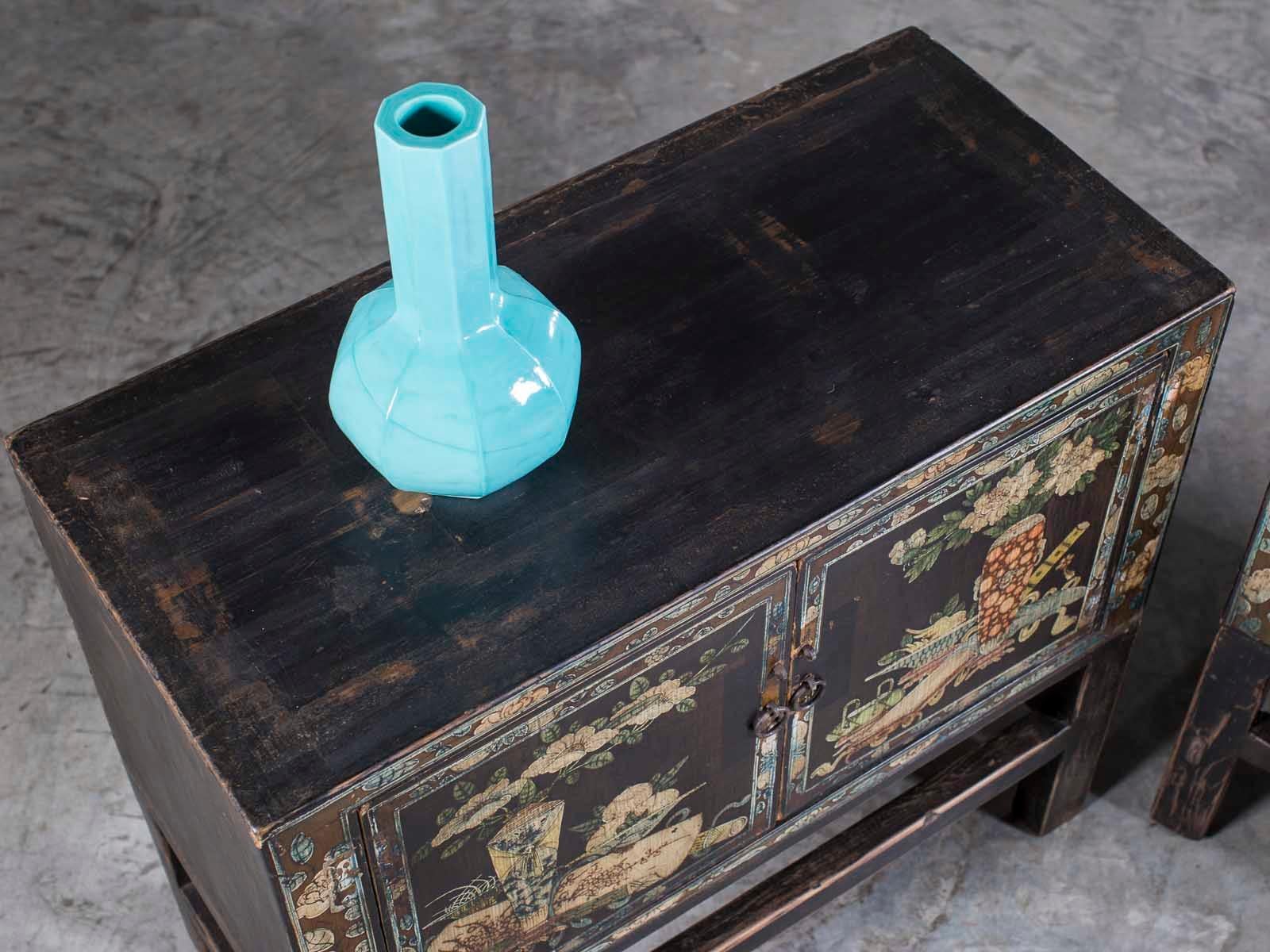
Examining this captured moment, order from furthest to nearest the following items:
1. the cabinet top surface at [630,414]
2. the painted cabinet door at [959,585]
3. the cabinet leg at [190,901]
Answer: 1. the cabinet leg at [190,901]
2. the painted cabinet door at [959,585]
3. the cabinet top surface at [630,414]

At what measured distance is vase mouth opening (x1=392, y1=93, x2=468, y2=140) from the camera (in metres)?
1.48

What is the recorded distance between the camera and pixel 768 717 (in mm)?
1872

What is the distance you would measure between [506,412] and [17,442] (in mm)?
509

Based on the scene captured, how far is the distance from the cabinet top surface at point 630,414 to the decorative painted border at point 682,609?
15mm

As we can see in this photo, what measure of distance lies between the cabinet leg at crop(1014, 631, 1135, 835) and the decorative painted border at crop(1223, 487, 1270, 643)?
0.43 feet

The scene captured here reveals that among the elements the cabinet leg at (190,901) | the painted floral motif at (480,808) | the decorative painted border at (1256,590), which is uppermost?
the painted floral motif at (480,808)

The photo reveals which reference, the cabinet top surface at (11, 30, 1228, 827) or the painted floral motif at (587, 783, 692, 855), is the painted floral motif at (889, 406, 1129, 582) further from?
the painted floral motif at (587, 783, 692, 855)

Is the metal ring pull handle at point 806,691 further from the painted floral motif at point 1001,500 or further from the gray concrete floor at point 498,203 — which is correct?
the gray concrete floor at point 498,203

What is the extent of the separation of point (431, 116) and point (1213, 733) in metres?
1.44

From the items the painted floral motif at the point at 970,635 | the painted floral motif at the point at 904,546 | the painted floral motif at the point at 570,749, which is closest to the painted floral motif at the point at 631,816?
the painted floral motif at the point at 570,749

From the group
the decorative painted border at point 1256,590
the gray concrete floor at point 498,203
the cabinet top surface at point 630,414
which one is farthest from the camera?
the gray concrete floor at point 498,203

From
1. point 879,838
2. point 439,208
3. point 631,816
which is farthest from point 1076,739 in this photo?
point 439,208

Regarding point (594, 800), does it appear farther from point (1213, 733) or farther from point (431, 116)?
point (1213, 733)

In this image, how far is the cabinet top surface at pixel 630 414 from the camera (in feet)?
5.30
